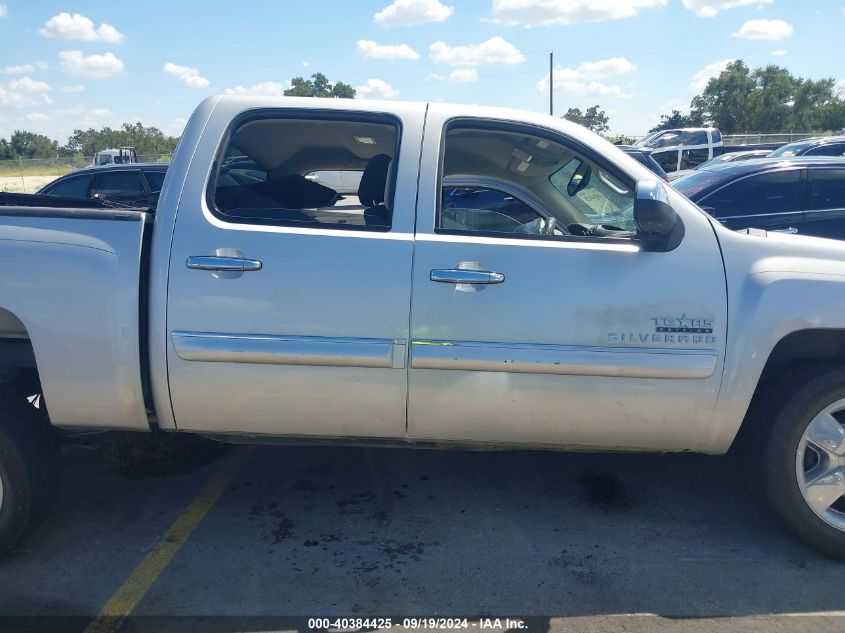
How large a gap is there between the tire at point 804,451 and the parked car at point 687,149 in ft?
68.9

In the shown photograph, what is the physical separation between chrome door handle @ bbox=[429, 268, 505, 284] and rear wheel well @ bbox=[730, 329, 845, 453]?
1.33 metres

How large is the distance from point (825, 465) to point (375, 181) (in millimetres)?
2560

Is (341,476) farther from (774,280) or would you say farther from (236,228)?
(774,280)

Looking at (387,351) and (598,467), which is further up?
(387,351)

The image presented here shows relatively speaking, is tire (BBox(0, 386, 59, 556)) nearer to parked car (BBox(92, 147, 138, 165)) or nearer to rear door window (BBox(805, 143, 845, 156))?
rear door window (BBox(805, 143, 845, 156))

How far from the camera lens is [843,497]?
10.8 feet

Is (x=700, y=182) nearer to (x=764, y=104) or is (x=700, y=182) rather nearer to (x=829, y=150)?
(x=829, y=150)

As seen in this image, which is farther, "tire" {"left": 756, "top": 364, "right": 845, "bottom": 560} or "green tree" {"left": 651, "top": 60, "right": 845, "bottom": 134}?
"green tree" {"left": 651, "top": 60, "right": 845, "bottom": 134}

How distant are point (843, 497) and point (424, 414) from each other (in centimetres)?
206

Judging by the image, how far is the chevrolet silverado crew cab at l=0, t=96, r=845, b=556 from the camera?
9.61 ft

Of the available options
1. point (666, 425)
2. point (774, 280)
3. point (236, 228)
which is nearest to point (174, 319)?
point (236, 228)

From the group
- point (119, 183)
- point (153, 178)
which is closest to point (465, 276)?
point (153, 178)

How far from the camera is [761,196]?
7.29 meters

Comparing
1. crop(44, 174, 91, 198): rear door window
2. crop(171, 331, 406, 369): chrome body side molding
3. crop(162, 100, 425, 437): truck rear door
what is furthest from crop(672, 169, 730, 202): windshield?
crop(44, 174, 91, 198): rear door window
